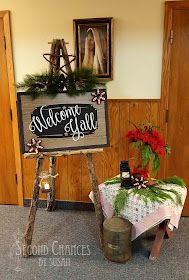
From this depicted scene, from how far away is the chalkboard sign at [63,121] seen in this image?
6.47 ft

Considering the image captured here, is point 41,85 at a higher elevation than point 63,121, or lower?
higher

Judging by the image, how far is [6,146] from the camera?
2854 millimetres

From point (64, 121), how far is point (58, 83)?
280 millimetres

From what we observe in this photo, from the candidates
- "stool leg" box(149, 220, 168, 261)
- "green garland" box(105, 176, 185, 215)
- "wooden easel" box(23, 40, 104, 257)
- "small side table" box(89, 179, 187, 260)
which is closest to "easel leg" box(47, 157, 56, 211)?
"wooden easel" box(23, 40, 104, 257)

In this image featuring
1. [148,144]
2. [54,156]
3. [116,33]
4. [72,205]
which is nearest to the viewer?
[54,156]

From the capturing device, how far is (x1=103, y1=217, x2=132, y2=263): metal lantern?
1.99 meters

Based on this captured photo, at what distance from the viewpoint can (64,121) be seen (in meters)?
2.01

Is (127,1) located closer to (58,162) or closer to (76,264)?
(58,162)

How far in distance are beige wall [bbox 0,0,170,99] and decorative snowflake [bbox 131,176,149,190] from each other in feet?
2.52

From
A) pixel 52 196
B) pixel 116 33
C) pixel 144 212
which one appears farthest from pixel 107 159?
pixel 116 33

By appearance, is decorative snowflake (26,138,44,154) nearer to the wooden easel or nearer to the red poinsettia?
the wooden easel

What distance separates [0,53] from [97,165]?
1.43 metres

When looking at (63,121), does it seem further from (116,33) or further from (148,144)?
(116,33)

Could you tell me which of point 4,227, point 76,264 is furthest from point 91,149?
point 4,227
